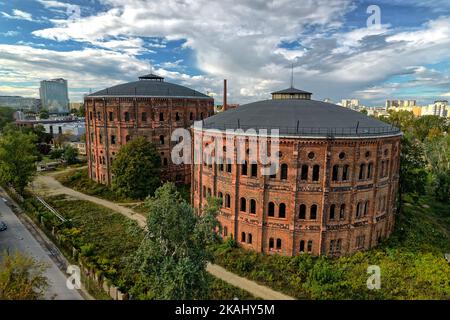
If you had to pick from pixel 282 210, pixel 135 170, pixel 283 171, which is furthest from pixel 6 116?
pixel 282 210

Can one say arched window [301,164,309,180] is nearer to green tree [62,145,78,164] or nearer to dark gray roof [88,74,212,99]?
dark gray roof [88,74,212,99]

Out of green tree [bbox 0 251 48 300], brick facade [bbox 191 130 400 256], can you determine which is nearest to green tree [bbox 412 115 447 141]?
brick facade [bbox 191 130 400 256]

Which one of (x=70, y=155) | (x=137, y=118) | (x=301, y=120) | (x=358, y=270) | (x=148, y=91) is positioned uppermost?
(x=148, y=91)

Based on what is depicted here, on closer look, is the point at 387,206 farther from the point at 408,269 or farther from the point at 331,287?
the point at 331,287

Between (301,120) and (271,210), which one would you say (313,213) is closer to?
(271,210)

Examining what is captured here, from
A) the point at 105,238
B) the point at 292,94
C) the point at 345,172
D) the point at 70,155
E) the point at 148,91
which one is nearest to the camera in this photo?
the point at 345,172

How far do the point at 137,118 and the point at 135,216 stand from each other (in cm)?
1692

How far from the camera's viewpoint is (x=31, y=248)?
29.7m

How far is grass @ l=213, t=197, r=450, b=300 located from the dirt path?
2.20 feet

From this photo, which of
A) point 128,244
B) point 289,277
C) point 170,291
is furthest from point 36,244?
point 289,277

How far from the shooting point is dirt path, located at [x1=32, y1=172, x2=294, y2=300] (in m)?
23.9

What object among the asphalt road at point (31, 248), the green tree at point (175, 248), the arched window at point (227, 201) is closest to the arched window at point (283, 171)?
the arched window at point (227, 201)

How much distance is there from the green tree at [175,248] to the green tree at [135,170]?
80.6 ft

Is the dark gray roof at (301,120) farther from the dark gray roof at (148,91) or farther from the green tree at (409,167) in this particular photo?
the dark gray roof at (148,91)
